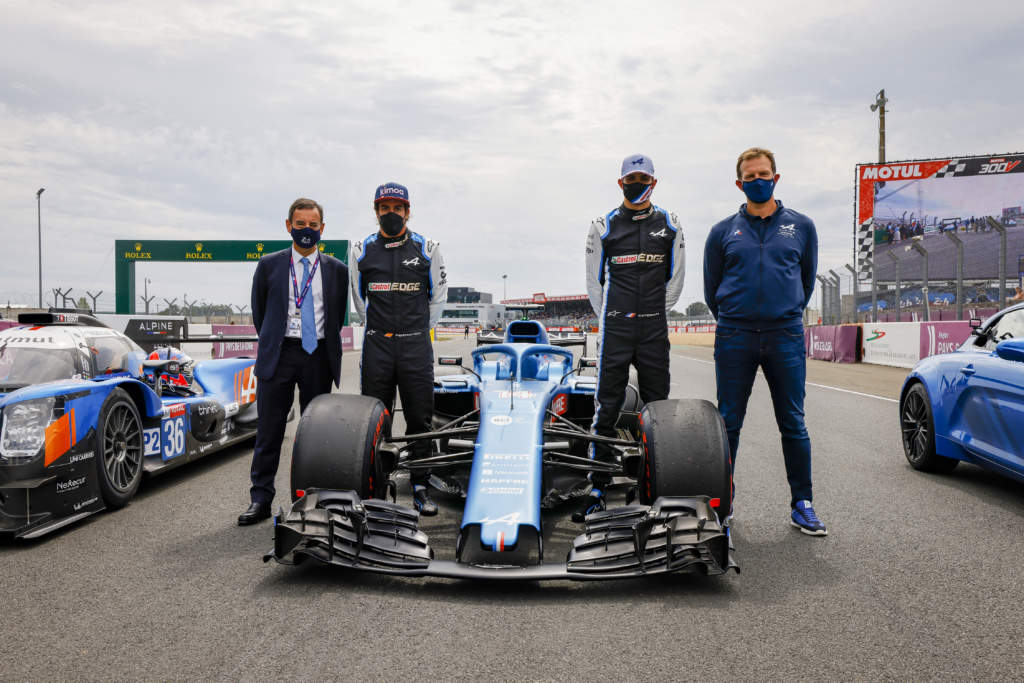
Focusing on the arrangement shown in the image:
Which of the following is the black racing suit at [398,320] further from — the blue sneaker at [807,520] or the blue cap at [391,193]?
the blue sneaker at [807,520]

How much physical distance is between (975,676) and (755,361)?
6.81 feet

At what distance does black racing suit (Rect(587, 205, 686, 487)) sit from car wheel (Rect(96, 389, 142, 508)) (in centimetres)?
286

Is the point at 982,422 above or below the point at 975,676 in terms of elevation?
above

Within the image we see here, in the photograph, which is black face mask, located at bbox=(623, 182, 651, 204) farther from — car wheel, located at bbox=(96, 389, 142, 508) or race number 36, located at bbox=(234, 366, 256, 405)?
race number 36, located at bbox=(234, 366, 256, 405)

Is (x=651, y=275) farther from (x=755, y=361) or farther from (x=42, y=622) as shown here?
(x=42, y=622)

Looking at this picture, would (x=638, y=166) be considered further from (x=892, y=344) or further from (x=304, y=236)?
(x=892, y=344)

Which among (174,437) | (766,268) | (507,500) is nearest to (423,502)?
(507,500)

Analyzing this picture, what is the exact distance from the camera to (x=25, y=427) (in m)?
3.75

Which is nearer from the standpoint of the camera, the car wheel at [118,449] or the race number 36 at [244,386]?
the car wheel at [118,449]

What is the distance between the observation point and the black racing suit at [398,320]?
14.5 feet

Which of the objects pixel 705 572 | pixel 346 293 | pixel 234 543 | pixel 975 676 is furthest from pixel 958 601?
pixel 346 293

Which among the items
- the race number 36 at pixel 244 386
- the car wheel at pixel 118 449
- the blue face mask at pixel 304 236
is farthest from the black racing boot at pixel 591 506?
the race number 36 at pixel 244 386

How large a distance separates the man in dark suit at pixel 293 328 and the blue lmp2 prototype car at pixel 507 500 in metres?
0.79

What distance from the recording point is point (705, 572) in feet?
9.91
